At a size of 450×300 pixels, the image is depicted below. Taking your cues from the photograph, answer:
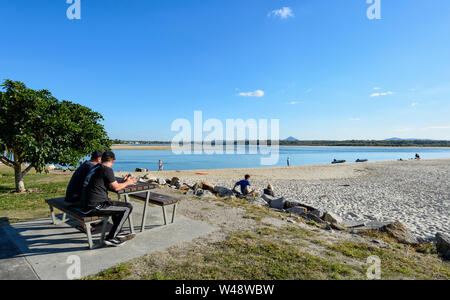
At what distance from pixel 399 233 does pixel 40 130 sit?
35.1ft

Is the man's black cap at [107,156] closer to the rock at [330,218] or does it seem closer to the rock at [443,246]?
the rock at [330,218]

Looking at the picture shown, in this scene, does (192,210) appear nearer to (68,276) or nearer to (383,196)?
(68,276)

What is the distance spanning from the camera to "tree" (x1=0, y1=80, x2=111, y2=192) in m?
6.93

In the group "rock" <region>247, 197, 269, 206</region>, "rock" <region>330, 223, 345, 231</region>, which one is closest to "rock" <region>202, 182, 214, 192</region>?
"rock" <region>247, 197, 269, 206</region>

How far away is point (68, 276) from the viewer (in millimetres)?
2941

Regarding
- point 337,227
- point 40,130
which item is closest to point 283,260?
point 337,227

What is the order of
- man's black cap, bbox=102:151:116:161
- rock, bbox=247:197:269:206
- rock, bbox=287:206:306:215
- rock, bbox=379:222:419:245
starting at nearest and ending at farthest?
man's black cap, bbox=102:151:116:161, rock, bbox=379:222:419:245, rock, bbox=287:206:306:215, rock, bbox=247:197:269:206

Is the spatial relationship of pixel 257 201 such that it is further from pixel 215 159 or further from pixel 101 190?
pixel 215 159

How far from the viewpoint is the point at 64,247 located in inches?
149

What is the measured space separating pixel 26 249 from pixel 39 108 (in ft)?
17.9

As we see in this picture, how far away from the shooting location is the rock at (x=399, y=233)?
4904 mm

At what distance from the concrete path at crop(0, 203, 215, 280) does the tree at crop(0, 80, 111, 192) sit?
3.17m

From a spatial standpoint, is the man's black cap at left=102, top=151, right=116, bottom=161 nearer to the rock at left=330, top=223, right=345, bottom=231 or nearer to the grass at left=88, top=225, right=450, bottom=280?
the grass at left=88, top=225, right=450, bottom=280
